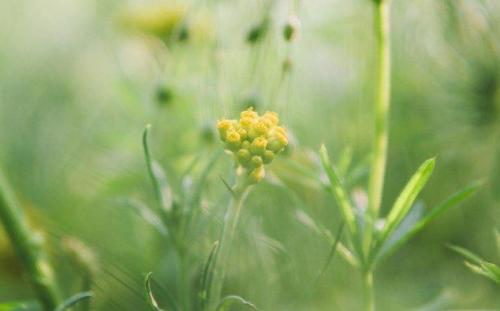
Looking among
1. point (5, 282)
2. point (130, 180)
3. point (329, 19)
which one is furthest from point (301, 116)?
point (5, 282)

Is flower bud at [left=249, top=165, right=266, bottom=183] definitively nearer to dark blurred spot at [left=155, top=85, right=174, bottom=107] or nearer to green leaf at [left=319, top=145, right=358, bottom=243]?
green leaf at [left=319, top=145, right=358, bottom=243]

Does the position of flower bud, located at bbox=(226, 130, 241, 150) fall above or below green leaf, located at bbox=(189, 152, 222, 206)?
above

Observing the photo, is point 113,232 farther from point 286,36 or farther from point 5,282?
point 286,36

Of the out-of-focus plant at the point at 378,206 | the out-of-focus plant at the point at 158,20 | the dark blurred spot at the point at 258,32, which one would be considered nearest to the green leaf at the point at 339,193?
the out-of-focus plant at the point at 378,206

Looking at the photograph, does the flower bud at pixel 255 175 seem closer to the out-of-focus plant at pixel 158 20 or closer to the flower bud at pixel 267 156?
Answer: the flower bud at pixel 267 156

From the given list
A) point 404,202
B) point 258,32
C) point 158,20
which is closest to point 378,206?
point 404,202

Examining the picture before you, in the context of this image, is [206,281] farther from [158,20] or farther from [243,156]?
[158,20]

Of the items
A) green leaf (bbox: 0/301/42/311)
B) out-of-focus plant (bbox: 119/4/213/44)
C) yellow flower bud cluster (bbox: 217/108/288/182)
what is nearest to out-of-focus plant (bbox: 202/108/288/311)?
yellow flower bud cluster (bbox: 217/108/288/182)
